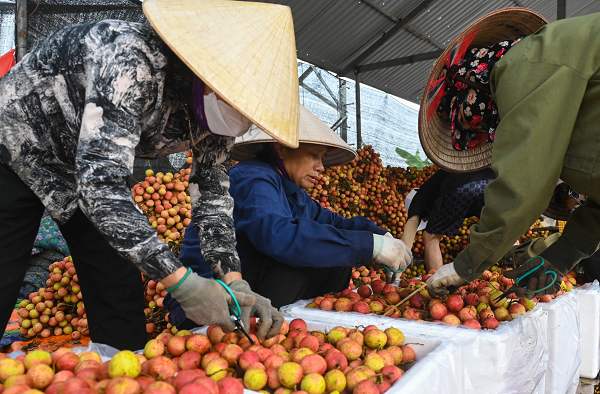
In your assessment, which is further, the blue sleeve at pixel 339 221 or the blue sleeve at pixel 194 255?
the blue sleeve at pixel 339 221

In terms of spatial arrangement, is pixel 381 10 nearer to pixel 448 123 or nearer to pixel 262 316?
pixel 448 123

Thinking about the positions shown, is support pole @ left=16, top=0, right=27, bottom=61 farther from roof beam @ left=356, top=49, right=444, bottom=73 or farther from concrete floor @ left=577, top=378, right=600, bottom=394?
roof beam @ left=356, top=49, right=444, bottom=73

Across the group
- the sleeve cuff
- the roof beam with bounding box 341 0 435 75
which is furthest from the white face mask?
the roof beam with bounding box 341 0 435 75

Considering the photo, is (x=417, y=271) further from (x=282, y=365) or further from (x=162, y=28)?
(x=162, y=28)

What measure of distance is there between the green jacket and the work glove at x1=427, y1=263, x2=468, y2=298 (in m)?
0.42

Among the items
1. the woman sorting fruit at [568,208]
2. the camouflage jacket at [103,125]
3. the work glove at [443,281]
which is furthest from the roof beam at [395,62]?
the camouflage jacket at [103,125]

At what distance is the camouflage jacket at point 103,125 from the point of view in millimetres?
1091

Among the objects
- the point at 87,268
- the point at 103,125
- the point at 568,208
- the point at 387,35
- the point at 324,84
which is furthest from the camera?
the point at 324,84

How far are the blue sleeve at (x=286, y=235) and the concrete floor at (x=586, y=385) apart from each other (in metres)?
1.91

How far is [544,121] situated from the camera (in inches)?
50.8

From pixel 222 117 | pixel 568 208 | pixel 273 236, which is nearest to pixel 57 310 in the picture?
pixel 273 236

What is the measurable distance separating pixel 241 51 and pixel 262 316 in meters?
0.83

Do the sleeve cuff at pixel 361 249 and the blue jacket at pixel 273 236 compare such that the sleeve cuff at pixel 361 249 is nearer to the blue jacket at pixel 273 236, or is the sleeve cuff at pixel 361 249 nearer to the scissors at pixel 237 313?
the blue jacket at pixel 273 236

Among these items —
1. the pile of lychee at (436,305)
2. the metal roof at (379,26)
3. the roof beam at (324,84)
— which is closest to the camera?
the pile of lychee at (436,305)
